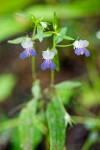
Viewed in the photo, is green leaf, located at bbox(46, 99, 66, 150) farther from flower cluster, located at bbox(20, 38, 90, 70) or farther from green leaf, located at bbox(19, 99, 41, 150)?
flower cluster, located at bbox(20, 38, 90, 70)

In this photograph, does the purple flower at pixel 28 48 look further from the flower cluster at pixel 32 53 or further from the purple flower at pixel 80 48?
the purple flower at pixel 80 48

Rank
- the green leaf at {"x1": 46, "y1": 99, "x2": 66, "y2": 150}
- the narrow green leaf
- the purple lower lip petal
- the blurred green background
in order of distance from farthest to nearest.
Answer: the blurred green background < the narrow green leaf < the green leaf at {"x1": 46, "y1": 99, "x2": 66, "y2": 150} < the purple lower lip petal

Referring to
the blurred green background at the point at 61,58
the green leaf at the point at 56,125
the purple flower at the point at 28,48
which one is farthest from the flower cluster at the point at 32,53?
the blurred green background at the point at 61,58

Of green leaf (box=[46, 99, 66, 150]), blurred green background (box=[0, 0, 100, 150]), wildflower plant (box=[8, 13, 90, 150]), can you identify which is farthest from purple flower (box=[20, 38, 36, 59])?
blurred green background (box=[0, 0, 100, 150])

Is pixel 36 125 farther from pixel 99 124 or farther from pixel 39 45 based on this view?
pixel 39 45

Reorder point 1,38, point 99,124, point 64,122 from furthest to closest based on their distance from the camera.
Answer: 1. point 1,38
2. point 99,124
3. point 64,122

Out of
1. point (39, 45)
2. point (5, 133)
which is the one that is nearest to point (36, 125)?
point (5, 133)

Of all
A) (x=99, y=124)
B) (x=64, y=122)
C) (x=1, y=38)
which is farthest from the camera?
(x=1, y=38)

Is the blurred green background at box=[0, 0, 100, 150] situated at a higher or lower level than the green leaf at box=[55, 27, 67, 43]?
lower
